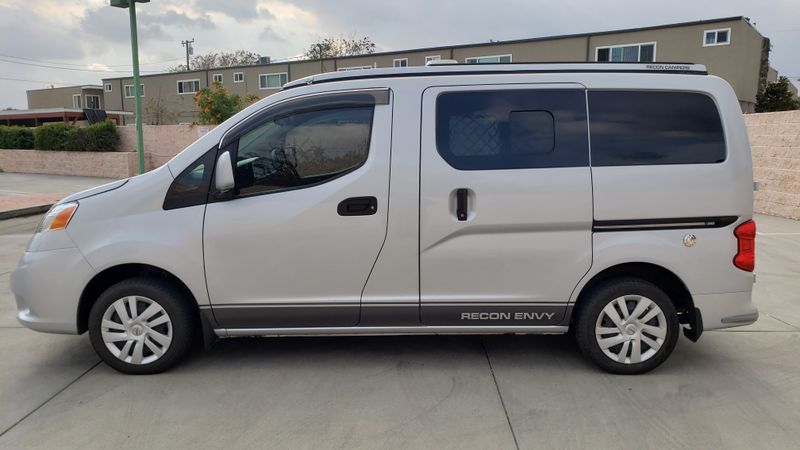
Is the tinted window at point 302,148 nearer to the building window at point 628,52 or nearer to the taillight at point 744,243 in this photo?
the taillight at point 744,243

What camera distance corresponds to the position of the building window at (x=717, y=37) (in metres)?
26.5

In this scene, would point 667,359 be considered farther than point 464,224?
Yes

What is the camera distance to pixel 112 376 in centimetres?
408

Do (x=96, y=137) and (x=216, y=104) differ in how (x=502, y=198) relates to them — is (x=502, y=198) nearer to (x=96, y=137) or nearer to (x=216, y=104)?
(x=216, y=104)

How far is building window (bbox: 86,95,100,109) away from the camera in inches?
2147

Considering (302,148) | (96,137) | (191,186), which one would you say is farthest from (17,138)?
(302,148)

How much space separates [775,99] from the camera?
94.3 feet

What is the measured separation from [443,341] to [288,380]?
4.47 ft

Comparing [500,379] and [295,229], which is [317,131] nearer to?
[295,229]

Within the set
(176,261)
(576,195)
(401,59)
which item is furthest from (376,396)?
(401,59)

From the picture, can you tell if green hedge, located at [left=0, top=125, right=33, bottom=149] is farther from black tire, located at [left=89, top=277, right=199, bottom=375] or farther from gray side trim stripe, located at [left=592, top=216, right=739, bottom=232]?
gray side trim stripe, located at [left=592, top=216, right=739, bottom=232]

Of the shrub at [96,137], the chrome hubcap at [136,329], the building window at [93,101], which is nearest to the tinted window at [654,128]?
the chrome hubcap at [136,329]

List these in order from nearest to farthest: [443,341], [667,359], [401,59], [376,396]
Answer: [376,396] < [667,359] < [443,341] < [401,59]

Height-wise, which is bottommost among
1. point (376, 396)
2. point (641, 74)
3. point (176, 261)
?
point (376, 396)
